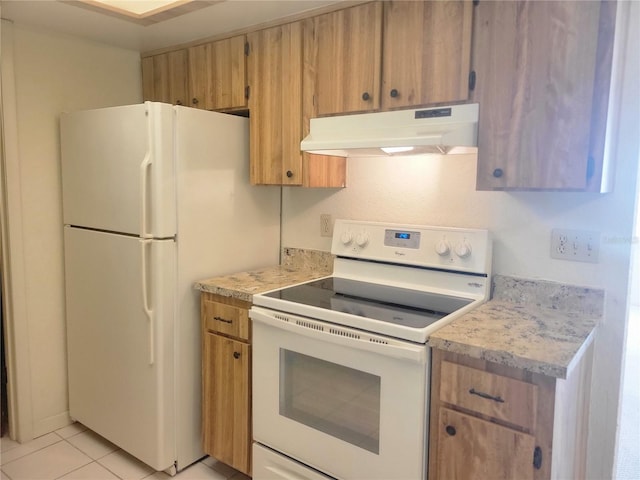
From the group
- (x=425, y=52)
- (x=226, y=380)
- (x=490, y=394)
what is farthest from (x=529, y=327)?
(x=226, y=380)

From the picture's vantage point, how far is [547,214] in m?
1.82

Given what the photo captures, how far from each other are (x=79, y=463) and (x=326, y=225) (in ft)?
5.47

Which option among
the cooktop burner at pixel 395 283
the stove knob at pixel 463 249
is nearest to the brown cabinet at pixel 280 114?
the cooktop burner at pixel 395 283

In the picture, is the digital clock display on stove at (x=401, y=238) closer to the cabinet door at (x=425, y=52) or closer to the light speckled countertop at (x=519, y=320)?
the light speckled countertop at (x=519, y=320)

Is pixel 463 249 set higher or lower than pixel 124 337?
higher

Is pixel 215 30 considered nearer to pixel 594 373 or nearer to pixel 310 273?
pixel 310 273

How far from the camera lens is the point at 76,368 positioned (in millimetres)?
2525

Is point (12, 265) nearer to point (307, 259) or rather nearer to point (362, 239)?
point (307, 259)

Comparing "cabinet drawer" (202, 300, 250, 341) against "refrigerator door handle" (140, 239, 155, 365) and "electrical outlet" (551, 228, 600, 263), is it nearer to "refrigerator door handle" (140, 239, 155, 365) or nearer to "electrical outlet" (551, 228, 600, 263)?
"refrigerator door handle" (140, 239, 155, 365)

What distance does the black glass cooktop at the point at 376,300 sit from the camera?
167 centimetres

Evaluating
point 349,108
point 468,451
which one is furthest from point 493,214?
point 468,451

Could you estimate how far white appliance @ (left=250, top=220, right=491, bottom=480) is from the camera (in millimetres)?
1539

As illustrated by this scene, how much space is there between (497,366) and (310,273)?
1.23m

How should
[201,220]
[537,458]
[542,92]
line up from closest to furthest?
[537,458] < [542,92] < [201,220]
